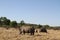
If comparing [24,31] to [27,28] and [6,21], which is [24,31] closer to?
[27,28]

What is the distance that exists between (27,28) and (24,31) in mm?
650

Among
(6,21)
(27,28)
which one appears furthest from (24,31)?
(6,21)

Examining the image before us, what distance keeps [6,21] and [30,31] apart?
215 feet

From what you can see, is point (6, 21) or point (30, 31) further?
point (6, 21)

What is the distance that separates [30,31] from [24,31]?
92 cm

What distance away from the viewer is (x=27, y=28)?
25.7 metres

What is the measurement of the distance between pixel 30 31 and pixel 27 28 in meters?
0.59

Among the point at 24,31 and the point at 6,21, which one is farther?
the point at 6,21

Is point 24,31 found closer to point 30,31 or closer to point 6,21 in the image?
point 30,31

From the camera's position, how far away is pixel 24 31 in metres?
25.9

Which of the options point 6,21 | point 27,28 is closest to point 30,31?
point 27,28

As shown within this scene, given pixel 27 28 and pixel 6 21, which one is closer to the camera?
pixel 27 28

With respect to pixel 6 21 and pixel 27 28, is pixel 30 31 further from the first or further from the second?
pixel 6 21
